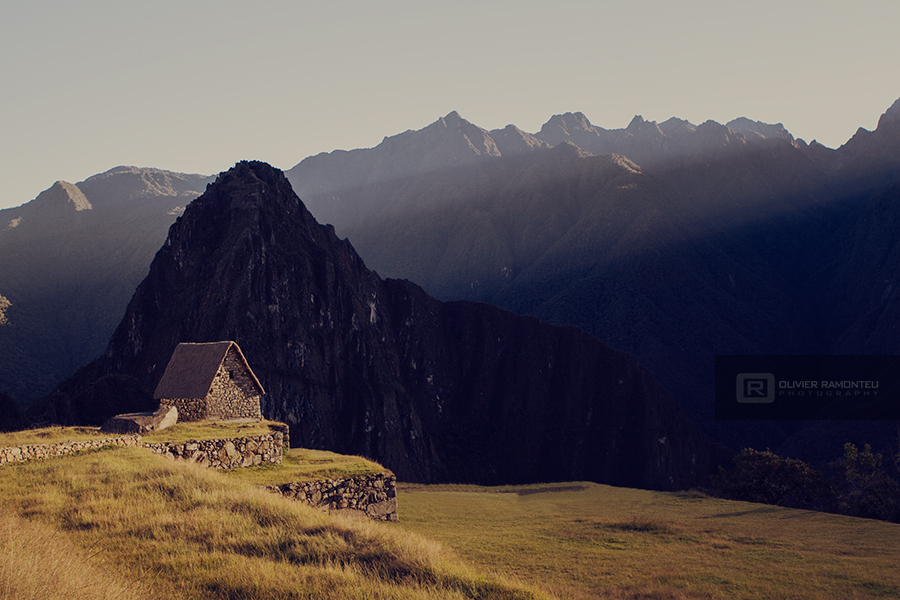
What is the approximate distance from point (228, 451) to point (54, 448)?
15.5ft

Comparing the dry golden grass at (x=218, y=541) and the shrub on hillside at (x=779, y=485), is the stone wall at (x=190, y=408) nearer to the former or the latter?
the dry golden grass at (x=218, y=541)

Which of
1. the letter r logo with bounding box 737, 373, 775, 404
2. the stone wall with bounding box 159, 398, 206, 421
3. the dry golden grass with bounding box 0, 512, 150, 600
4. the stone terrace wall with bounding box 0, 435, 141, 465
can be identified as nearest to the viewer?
the dry golden grass with bounding box 0, 512, 150, 600

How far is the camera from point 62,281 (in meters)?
154

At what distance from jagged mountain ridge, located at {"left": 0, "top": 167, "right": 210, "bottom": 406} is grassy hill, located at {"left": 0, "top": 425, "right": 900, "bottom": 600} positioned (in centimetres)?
10150

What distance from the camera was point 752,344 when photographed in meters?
154

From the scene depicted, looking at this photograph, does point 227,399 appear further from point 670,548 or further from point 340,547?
point 670,548

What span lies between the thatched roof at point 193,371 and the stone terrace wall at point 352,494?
33.1ft

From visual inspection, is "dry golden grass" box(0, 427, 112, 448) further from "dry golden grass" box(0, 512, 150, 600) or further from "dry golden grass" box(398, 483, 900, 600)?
"dry golden grass" box(398, 483, 900, 600)

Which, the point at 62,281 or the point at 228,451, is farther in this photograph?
the point at 62,281

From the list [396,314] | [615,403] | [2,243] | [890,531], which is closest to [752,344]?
[615,403]

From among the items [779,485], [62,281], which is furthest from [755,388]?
[62,281]

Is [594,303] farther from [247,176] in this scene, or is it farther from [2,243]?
[2,243]

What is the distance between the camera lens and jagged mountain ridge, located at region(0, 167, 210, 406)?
390ft

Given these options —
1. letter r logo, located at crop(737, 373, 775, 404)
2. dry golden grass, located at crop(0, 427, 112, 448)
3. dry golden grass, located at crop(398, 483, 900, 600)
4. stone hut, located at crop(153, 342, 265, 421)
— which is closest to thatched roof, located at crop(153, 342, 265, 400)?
stone hut, located at crop(153, 342, 265, 421)
